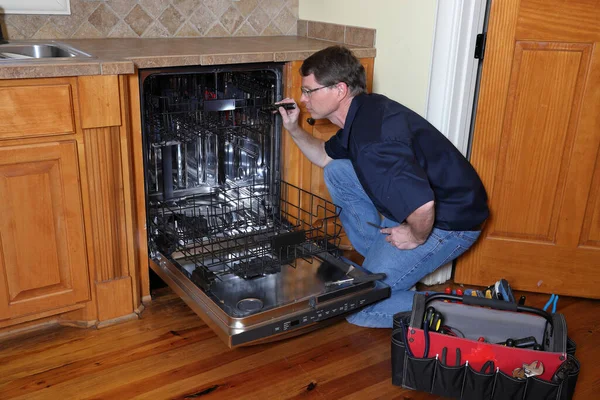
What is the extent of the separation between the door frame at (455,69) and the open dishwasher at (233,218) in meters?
0.58

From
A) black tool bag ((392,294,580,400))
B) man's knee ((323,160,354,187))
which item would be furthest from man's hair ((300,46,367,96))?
black tool bag ((392,294,580,400))

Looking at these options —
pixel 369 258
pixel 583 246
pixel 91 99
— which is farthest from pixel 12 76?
pixel 583 246

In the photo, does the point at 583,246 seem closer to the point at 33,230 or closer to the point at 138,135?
the point at 138,135

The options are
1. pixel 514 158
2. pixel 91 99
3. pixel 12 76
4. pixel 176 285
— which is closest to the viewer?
pixel 12 76

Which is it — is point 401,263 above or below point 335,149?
below

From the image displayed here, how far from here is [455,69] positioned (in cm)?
225

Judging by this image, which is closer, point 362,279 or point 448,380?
point 448,380

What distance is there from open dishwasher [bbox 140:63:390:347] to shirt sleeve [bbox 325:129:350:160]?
0.18 metres

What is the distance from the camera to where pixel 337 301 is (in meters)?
1.96

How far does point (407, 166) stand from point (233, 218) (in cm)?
90

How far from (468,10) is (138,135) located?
1236 millimetres

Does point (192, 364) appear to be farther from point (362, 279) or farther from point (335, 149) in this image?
point (335, 149)

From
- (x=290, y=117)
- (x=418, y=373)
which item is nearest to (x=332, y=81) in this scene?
(x=290, y=117)

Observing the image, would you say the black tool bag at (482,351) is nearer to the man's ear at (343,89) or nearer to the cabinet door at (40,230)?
the man's ear at (343,89)
